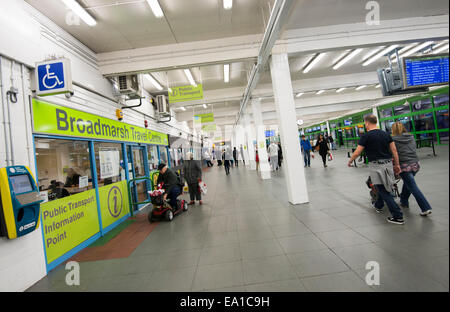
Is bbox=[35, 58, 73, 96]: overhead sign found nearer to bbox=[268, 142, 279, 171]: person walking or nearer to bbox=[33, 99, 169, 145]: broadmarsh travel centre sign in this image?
bbox=[33, 99, 169, 145]: broadmarsh travel centre sign

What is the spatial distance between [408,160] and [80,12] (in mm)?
6049

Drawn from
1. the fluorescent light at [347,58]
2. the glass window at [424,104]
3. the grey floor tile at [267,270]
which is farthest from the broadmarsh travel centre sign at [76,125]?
the fluorescent light at [347,58]

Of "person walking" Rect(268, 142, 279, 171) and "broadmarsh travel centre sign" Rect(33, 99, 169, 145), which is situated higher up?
"broadmarsh travel centre sign" Rect(33, 99, 169, 145)

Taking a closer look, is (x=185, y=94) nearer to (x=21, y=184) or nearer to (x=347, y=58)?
(x=21, y=184)

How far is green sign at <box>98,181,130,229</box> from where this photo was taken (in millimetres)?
4828

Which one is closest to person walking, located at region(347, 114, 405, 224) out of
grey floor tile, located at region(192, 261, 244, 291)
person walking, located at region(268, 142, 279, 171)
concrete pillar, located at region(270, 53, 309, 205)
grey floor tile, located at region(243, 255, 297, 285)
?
concrete pillar, located at region(270, 53, 309, 205)

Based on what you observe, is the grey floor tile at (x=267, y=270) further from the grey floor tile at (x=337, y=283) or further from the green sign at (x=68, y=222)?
the green sign at (x=68, y=222)

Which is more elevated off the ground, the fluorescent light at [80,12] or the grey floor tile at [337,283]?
the fluorescent light at [80,12]

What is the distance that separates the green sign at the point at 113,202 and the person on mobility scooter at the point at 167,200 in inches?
37.5

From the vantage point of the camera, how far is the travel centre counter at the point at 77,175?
345 cm

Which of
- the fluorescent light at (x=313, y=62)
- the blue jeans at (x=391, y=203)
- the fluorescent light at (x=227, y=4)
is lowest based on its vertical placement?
the blue jeans at (x=391, y=203)

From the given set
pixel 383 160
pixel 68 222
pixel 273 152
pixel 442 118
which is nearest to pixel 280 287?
pixel 442 118

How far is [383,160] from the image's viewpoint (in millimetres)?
3305

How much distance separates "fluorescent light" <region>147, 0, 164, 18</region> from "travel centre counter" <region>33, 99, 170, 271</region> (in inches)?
96.1
